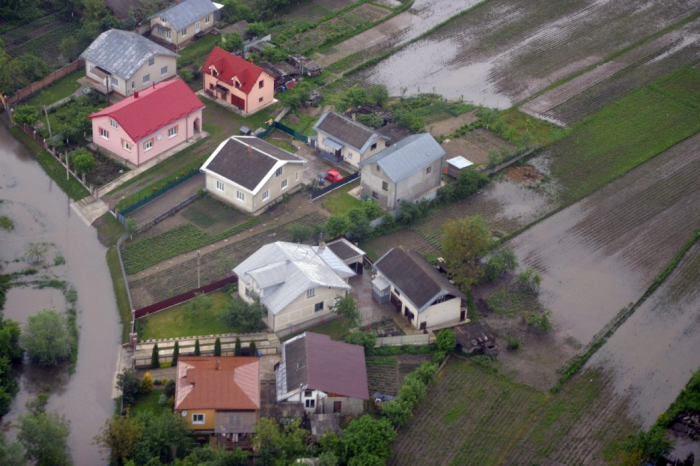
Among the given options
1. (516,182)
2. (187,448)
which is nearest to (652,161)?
(516,182)

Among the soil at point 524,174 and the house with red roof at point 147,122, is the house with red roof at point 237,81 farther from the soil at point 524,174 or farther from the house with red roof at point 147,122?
the soil at point 524,174

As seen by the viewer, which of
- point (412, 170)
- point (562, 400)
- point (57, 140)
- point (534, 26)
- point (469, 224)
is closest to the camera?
point (562, 400)

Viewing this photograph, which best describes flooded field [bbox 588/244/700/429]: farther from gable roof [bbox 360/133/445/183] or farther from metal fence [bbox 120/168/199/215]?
metal fence [bbox 120/168/199/215]

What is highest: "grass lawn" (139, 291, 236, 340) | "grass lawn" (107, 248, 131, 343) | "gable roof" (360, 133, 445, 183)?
"gable roof" (360, 133, 445, 183)

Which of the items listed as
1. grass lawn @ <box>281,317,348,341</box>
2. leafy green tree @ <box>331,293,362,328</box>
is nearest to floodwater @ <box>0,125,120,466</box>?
grass lawn @ <box>281,317,348,341</box>

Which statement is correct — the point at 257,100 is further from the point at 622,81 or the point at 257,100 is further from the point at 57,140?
the point at 622,81

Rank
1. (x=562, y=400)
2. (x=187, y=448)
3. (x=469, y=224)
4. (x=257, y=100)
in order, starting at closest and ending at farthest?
(x=187, y=448), (x=562, y=400), (x=469, y=224), (x=257, y=100)

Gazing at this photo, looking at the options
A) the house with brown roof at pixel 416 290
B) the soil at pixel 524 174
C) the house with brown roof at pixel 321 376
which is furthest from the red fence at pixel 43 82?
the soil at pixel 524 174
